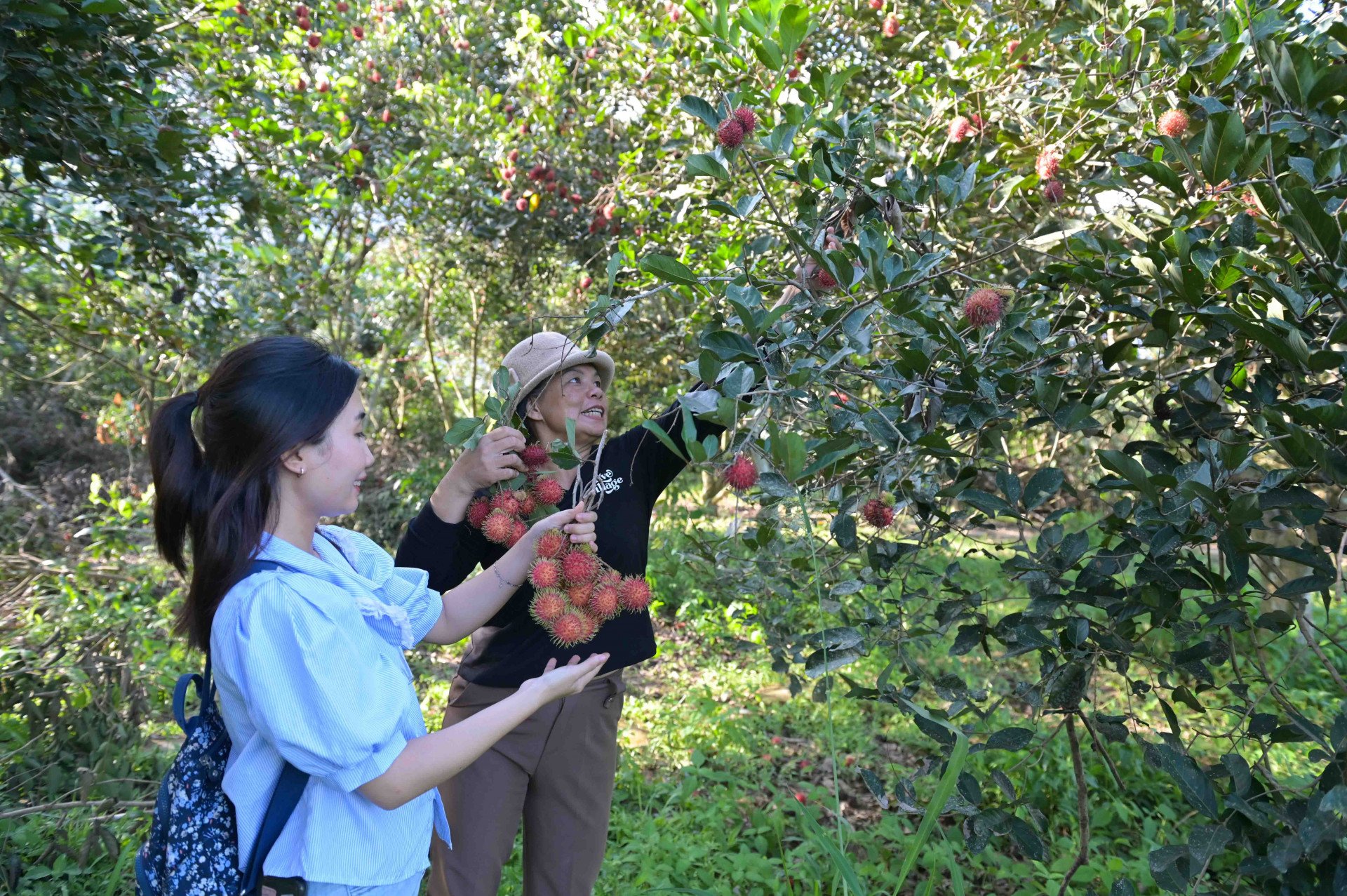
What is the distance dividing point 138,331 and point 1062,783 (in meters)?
3.64

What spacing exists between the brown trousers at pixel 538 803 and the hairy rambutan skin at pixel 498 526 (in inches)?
14.5

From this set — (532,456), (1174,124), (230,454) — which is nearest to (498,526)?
(532,456)

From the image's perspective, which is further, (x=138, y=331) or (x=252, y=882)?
(x=138, y=331)

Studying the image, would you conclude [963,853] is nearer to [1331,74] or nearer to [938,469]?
[938,469]

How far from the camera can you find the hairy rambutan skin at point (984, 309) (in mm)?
1297

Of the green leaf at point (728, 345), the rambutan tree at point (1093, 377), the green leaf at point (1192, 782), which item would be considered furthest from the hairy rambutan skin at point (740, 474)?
the green leaf at point (1192, 782)

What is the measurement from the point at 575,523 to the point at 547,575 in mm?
87

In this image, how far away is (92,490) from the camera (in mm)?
3889

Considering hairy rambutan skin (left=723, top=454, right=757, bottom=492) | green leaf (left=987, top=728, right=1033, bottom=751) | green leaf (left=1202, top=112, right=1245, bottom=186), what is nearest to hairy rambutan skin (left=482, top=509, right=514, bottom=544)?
hairy rambutan skin (left=723, top=454, right=757, bottom=492)

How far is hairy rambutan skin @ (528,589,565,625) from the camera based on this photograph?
4.15 ft

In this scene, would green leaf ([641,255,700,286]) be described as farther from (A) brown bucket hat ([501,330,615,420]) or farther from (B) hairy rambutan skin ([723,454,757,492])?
(A) brown bucket hat ([501,330,615,420])

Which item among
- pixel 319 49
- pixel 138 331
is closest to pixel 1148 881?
pixel 138 331

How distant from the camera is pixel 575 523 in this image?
1.30 meters

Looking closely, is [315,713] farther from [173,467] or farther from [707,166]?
[707,166]
